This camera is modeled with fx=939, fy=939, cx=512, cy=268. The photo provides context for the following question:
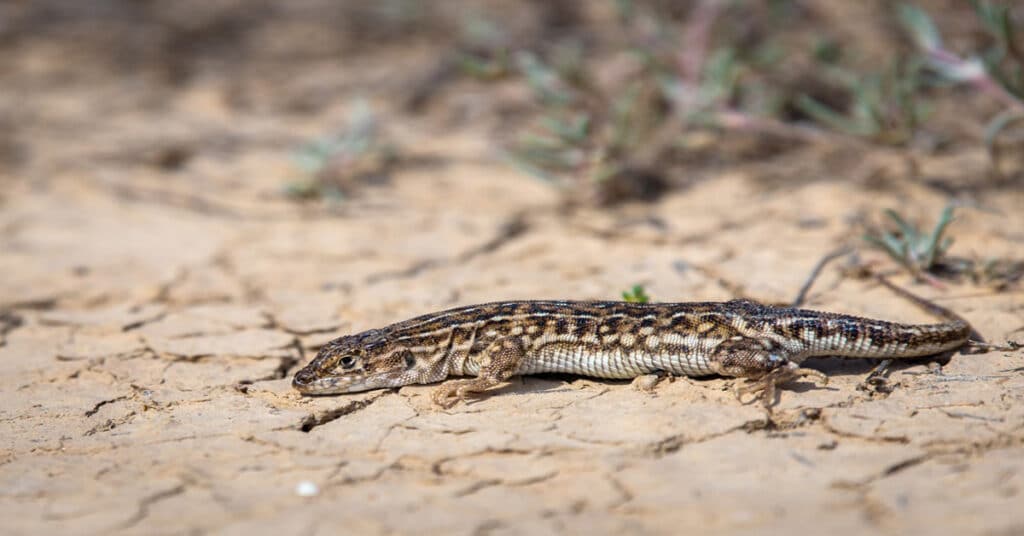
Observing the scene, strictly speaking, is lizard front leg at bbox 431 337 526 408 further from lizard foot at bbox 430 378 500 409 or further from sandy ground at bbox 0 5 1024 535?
sandy ground at bbox 0 5 1024 535

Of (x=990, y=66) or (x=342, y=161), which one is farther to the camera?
(x=342, y=161)

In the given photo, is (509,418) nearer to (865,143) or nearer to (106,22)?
(865,143)

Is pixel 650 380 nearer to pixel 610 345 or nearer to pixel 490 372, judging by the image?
pixel 610 345

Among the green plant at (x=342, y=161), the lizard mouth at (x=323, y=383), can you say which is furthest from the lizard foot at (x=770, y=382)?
the green plant at (x=342, y=161)

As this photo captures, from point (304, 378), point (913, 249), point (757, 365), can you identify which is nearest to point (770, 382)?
point (757, 365)

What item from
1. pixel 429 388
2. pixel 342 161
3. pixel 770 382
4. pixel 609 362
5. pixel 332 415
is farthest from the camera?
pixel 342 161

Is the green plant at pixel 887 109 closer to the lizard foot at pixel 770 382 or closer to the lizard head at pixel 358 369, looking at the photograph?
the lizard foot at pixel 770 382
